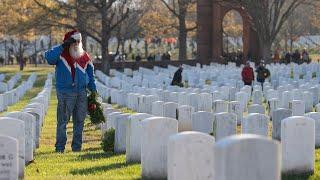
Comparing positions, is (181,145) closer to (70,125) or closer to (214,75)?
(70,125)

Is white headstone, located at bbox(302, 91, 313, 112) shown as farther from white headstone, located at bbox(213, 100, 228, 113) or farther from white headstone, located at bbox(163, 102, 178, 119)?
white headstone, located at bbox(163, 102, 178, 119)

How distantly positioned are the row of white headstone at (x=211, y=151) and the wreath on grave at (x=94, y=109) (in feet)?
2.12

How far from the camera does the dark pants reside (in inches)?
492

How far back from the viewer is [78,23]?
4641cm

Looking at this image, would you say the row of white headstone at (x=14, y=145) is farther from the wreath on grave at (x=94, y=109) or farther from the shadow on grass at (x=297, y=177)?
the shadow on grass at (x=297, y=177)

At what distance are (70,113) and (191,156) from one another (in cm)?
547

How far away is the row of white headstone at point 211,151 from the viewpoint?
575cm

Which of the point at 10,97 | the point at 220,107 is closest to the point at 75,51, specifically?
the point at 220,107

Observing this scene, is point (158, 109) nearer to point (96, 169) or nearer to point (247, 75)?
point (96, 169)

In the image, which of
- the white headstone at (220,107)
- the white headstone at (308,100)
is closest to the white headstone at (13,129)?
the white headstone at (220,107)

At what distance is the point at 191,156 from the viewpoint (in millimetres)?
7535

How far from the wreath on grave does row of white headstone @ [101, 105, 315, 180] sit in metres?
0.65

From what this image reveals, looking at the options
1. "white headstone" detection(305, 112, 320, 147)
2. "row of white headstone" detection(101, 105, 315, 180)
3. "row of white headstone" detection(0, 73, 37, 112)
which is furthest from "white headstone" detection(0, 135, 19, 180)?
"row of white headstone" detection(0, 73, 37, 112)

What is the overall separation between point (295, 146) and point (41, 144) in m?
6.83
